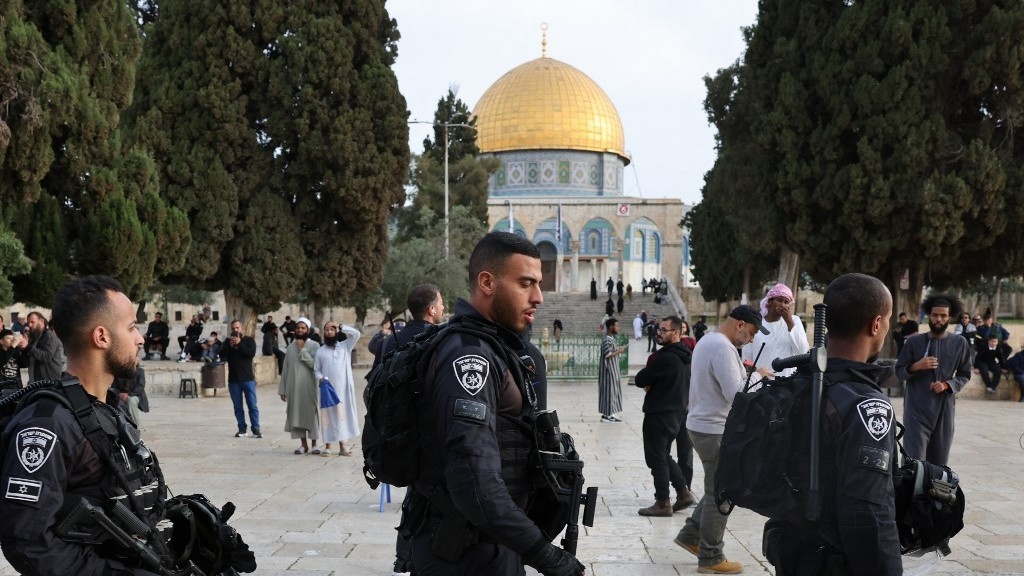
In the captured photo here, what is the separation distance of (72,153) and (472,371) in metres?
12.1

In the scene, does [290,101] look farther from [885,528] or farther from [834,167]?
[885,528]

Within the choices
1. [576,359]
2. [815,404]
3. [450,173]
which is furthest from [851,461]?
[450,173]

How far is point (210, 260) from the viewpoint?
2133cm

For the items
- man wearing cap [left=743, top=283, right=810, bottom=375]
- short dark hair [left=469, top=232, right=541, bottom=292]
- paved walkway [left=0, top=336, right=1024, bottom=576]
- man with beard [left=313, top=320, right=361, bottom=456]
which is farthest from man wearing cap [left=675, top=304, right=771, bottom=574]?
man with beard [left=313, top=320, right=361, bottom=456]

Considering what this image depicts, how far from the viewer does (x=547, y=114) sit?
205 ft

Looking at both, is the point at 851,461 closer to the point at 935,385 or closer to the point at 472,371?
the point at 472,371

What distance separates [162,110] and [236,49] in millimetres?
1999

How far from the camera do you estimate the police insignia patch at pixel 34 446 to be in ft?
8.17

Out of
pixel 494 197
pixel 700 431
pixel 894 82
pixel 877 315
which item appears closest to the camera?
pixel 877 315

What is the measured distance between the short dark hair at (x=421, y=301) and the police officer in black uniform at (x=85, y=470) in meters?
3.70

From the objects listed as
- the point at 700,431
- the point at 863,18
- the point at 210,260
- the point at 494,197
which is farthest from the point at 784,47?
the point at 494,197

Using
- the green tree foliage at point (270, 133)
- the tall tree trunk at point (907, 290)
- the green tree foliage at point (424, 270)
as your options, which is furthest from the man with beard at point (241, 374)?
the green tree foliage at point (424, 270)

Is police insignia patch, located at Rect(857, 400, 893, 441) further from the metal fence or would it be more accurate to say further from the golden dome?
the golden dome

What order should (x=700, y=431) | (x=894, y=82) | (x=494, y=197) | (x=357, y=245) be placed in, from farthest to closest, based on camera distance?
1. (x=494, y=197)
2. (x=357, y=245)
3. (x=894, y=82)
4. (x=700, y=431)
